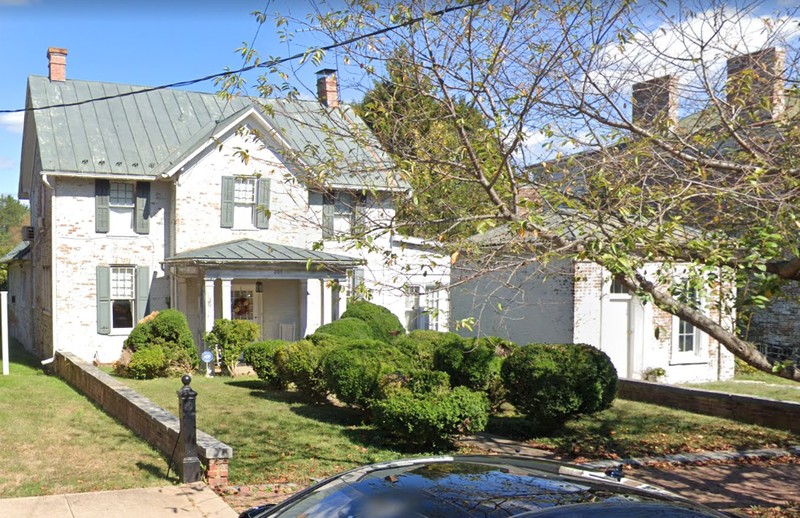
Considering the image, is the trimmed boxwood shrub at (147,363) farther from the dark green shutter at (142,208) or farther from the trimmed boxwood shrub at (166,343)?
the dark green shutter at (142,208)

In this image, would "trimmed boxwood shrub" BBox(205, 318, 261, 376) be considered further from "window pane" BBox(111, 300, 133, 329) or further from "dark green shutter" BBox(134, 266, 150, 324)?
"window pane" BBox(111, 300, 133, 329)

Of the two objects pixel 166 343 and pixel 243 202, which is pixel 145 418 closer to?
pixel 166 343

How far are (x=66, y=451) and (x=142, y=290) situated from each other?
11798 mm

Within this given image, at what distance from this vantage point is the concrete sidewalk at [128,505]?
827cm

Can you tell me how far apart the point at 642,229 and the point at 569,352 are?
546cm

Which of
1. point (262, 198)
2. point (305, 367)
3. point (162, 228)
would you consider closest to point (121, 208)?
point (162, 228)

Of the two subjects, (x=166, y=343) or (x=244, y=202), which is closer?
(x=166, y=343)

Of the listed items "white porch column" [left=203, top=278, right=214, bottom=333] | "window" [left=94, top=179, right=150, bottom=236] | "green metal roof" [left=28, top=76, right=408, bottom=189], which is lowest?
"white porch column" [left=203, top=278, right=214, bottom=333]

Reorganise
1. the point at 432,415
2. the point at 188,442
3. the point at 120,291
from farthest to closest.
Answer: the point at 120,291 < the point at 432,415 < the point at 188,442

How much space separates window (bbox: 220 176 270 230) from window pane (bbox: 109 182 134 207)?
8.04ft

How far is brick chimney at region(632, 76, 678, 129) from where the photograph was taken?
10523 mm

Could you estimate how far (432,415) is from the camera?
11.2 meters

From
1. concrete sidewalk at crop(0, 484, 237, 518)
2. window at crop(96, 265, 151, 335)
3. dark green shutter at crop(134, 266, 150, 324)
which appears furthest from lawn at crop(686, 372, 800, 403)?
window at crop(96, 265, 151, 335)

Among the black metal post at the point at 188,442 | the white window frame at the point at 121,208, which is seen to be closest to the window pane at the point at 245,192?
the white window frame at the point at 121,208
